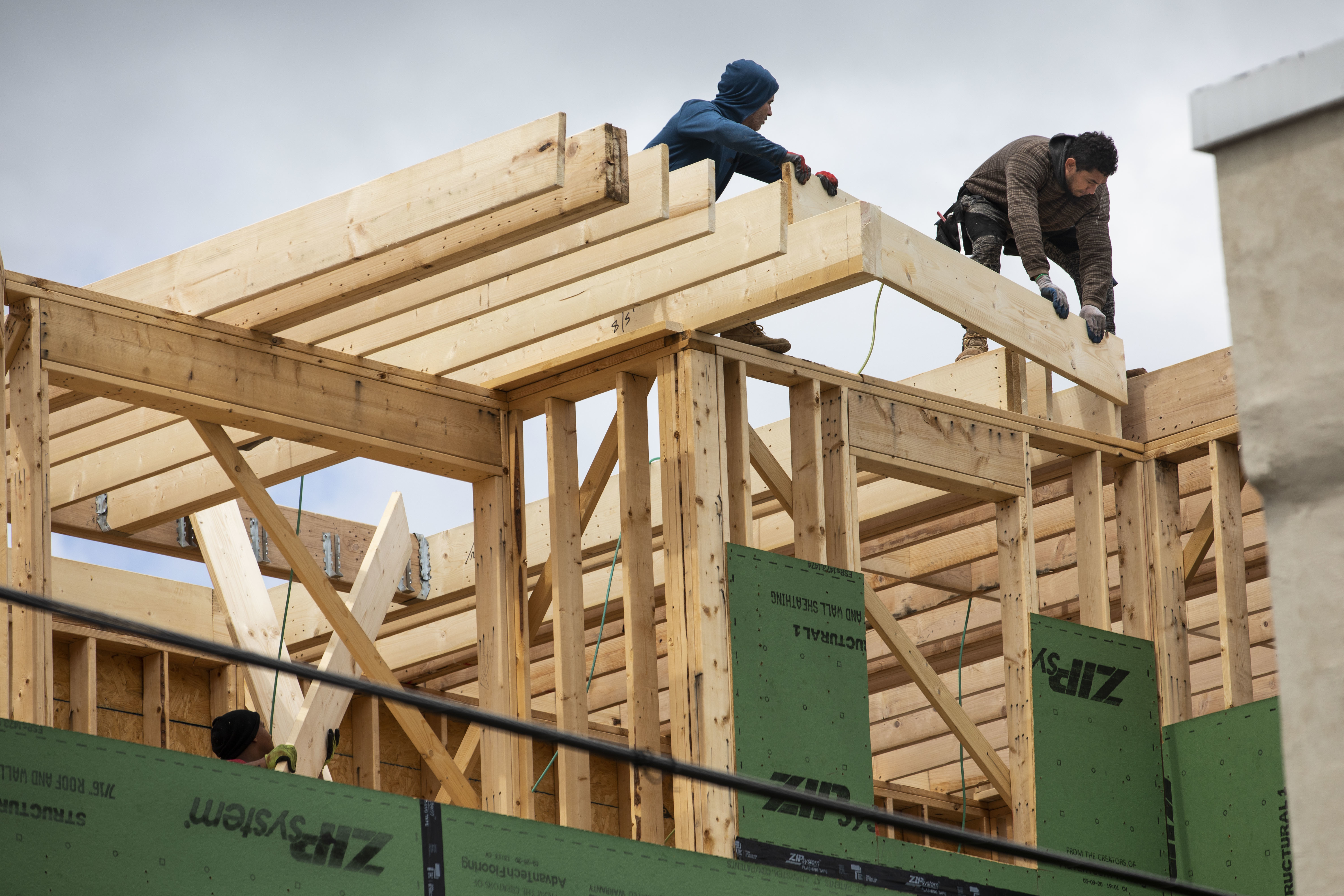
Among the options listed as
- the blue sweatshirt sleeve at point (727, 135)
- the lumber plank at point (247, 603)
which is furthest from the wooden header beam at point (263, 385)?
the blue sweatshirt sleeve at point (727, 135)

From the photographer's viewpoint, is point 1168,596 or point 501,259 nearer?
point 501,259

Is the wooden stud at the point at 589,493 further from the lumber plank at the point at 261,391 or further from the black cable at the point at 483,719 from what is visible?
the black cable at the point at 483,719

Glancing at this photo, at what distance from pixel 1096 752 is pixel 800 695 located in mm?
1813

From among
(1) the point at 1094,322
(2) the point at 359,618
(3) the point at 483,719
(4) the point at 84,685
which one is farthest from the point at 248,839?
(1) the point at 1094,322

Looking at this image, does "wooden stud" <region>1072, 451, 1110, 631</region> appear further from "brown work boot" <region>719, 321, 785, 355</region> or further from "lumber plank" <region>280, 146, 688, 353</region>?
"lumber plank" <region>280, 146, 688, 353</region>

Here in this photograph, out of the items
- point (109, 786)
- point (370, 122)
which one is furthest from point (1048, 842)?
point (370, 122)

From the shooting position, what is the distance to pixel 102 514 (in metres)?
9.77

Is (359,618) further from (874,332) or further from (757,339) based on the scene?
(874,332)

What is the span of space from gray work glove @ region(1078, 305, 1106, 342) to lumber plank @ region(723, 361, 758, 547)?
2162 mm

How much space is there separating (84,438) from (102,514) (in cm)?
85

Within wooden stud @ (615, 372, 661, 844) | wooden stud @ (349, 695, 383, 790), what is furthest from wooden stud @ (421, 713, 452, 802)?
wooden stud @ (615, 372, 661, 844)

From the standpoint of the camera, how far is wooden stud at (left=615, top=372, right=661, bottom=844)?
7.90 metres

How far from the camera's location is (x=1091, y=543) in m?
9.28

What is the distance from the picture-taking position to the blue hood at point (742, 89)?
874 centimetres
